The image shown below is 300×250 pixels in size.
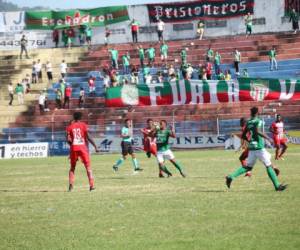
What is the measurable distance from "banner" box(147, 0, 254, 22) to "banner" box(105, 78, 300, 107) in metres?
12.3

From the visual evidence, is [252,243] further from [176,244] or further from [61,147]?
[61,147]

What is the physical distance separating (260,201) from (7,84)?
48.4 metres

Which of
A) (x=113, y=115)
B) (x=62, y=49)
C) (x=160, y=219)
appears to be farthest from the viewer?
(x=62, y=49)

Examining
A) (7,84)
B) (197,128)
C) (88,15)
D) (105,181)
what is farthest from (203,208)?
(88,15)

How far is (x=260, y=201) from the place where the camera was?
54.1ft

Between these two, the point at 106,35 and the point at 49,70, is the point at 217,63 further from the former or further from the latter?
the point at 49,70

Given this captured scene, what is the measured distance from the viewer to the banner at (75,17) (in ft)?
218

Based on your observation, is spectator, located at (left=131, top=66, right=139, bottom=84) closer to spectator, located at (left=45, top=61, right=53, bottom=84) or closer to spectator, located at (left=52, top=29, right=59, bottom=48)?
spectator, located at (left=45, top=61, right=53, bottom=84)

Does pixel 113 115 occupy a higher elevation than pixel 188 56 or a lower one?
lower

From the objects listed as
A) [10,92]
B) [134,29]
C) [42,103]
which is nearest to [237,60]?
[134,29]

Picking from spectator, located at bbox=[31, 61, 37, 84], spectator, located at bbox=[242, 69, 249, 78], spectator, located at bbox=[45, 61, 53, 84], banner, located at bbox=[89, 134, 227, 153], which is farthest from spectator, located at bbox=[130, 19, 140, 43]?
banner, located at bbox=[89, 134, 227, 153]

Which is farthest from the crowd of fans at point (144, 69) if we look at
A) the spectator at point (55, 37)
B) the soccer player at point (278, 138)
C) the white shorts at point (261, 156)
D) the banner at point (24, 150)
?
the white shorts at point (261, 156)

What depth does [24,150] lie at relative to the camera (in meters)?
51.3

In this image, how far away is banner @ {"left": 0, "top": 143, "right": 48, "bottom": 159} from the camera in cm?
5100
